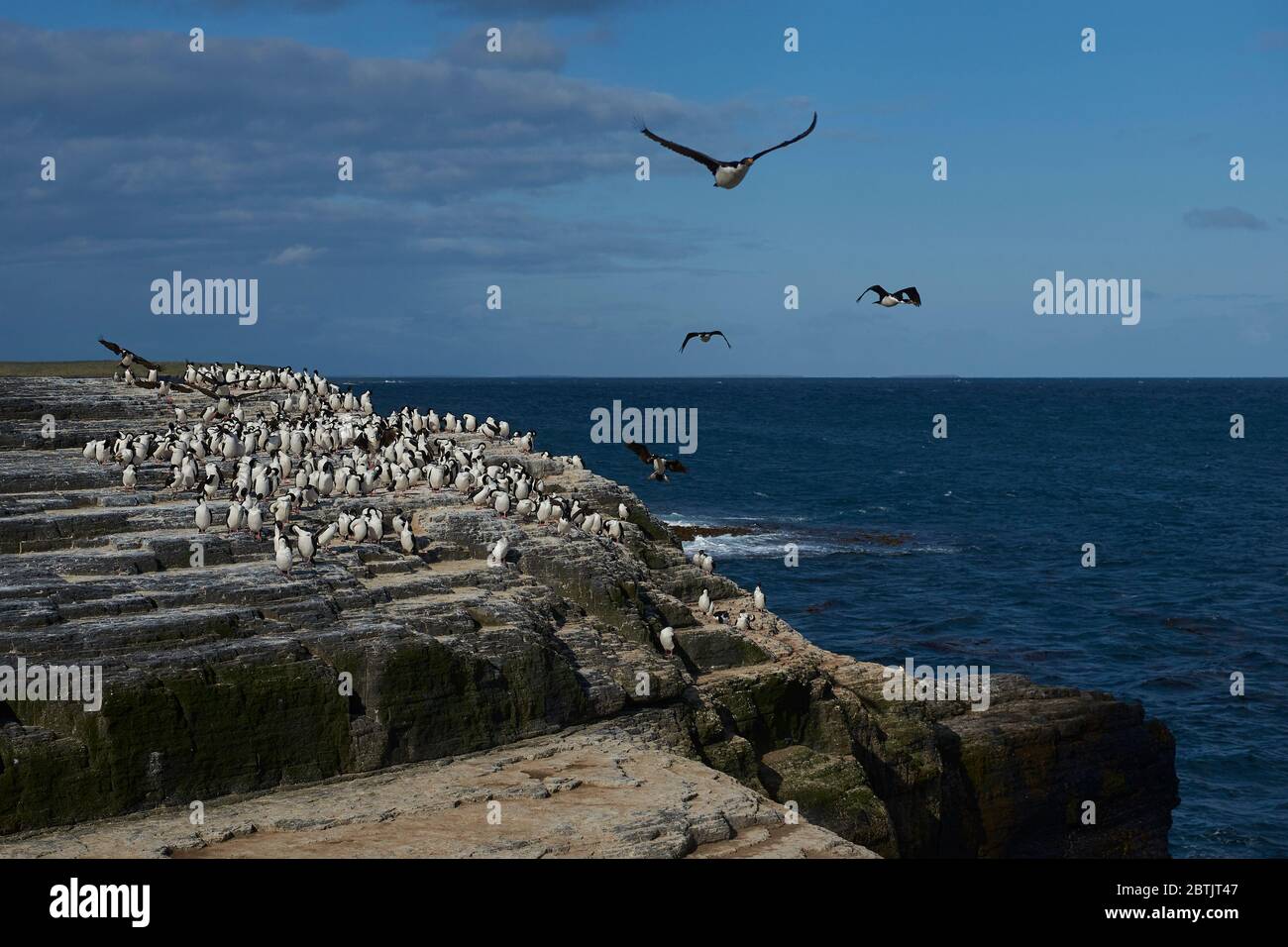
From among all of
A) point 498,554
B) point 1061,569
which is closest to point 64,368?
point 498,554

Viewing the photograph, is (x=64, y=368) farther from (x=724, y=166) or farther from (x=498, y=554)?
(x=724, y=166)

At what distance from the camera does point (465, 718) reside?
25.0 meters

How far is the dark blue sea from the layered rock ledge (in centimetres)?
727

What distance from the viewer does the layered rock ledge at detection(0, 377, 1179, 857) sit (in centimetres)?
2119

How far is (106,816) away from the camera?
21.2 metres

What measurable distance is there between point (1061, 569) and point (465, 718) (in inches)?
1981

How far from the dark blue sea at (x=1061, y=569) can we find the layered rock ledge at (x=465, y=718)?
23.9 ft

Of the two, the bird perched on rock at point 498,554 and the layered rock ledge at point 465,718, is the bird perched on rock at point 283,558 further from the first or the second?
the bird perched on rock at point 498,554

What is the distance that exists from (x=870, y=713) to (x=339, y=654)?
14049mm

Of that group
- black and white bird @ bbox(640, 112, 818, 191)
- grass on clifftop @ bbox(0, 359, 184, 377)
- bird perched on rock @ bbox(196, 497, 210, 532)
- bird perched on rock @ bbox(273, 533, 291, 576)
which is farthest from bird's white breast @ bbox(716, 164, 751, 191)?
grass on clifftop @ bbox(0, 359, 184, 377)

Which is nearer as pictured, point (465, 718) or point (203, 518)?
point (465, 718)
